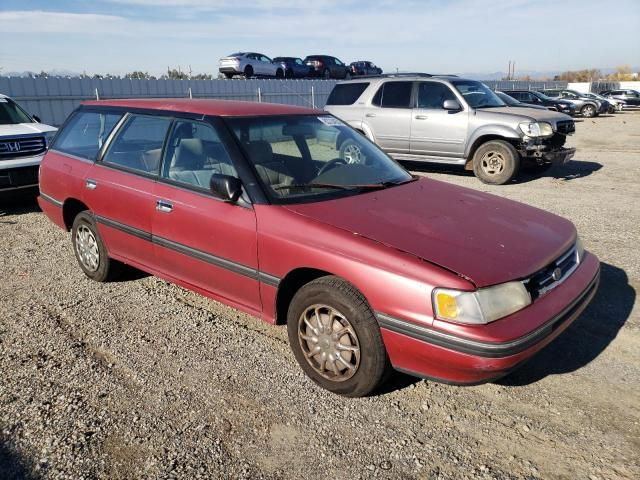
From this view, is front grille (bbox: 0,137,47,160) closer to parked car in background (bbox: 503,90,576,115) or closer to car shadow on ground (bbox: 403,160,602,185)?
car shadow on ground (bbox: 403,160,602,185)

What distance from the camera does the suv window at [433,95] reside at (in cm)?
949

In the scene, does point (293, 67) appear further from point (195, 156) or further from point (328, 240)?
point (328, 240)

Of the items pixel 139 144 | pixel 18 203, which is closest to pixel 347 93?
pixel 18 203

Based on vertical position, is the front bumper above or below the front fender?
below

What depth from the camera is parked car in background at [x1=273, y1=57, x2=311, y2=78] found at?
1278 inches

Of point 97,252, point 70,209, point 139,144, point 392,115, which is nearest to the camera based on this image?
point 139,144

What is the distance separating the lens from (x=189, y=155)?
147 inches

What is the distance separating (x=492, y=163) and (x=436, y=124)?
50.0 inches

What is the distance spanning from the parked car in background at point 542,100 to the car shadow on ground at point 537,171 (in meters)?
13.0

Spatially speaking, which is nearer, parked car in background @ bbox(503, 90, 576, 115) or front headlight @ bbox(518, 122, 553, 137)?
front headlight @ bbox(518, 122, 553, 137)

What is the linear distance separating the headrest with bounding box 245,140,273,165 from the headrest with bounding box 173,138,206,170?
40 centimetres

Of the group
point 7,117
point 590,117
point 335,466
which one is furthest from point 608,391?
point 590,117

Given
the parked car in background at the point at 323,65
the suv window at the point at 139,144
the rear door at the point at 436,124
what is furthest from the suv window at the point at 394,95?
the parked car in background at the point at 323,65

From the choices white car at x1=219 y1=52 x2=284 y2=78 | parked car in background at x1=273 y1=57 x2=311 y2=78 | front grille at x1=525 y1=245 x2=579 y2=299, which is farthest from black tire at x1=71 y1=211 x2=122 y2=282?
parked car in background at x1=273 y1=57 x2=311 y2=78
